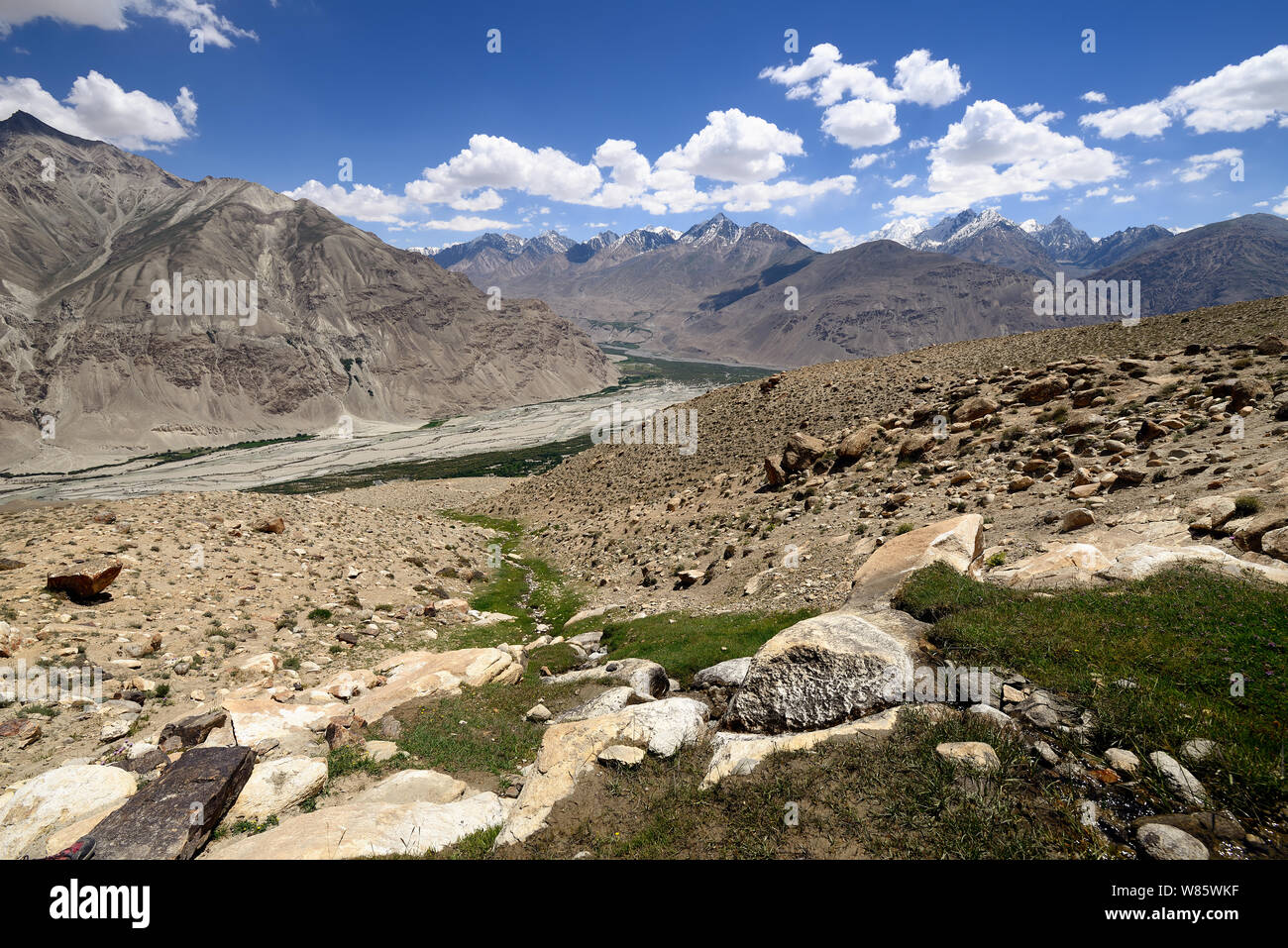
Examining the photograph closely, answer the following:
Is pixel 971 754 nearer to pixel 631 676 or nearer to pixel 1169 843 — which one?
pixel 1169 843

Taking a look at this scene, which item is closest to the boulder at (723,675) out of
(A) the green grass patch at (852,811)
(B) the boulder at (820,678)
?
(B) the boulder at (820,678)

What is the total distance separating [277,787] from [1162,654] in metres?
13.8

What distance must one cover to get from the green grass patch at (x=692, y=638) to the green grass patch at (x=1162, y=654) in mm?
4989

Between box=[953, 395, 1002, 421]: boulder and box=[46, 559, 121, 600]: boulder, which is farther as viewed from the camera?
box=[953, 395, 1002, 421]: boulder

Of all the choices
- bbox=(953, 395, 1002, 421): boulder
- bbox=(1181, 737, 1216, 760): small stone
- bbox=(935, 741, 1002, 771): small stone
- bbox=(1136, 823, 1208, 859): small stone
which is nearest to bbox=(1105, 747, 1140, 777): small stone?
bbox=(1181, 737, 1216, 760): small stone

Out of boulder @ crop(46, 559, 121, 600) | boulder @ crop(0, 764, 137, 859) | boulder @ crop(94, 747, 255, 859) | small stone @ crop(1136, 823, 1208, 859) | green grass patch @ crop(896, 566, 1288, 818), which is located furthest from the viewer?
boulder @ crop(46, 559, 121, 600)

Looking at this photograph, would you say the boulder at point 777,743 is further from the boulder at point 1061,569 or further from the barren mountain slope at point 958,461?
the barren mountain slope at point 958,461

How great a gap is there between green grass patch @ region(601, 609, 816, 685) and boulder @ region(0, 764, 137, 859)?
35.8 ft

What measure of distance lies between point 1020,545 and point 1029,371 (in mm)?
20240

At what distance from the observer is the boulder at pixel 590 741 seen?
8016mm

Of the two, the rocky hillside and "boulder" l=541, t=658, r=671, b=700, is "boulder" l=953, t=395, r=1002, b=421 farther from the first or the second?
"boulder" l=541, t=658, r=671, b=700

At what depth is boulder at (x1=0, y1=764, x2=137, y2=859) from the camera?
26.0ft

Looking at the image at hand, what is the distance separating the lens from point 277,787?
29.6 ft
